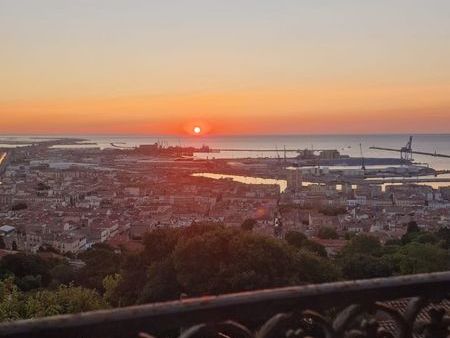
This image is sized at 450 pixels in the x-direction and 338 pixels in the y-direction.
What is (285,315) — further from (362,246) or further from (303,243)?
(303,243)

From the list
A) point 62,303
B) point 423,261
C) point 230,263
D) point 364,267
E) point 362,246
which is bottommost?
point 362,246

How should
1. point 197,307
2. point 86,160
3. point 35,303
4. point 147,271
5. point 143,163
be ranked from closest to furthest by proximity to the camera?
1. point 197,307
2. point 35,303
3. point 147,271
4. point 143,163
5. point 86,160

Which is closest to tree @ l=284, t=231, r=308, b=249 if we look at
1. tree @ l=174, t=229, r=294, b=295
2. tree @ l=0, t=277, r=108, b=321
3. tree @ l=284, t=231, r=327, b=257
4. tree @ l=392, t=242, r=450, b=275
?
tree @ l=284, t=231, r=327, b=257

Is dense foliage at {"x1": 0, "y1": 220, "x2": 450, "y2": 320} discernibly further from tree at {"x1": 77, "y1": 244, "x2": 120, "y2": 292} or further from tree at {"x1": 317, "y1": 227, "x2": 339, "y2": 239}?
tree at {"x1": 317, "y1": 227, "x2": 339, "y2": 239}

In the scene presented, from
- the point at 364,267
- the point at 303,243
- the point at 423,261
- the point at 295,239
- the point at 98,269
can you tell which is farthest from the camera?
the point at 295,239

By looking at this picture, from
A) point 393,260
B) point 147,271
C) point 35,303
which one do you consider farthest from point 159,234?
point 393,260

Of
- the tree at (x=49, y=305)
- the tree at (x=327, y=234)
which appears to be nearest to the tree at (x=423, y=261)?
the tree at (x=49, y=305)

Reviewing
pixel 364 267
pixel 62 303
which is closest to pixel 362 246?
pixel 364 267

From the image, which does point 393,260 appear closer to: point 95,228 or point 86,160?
point 95,228
